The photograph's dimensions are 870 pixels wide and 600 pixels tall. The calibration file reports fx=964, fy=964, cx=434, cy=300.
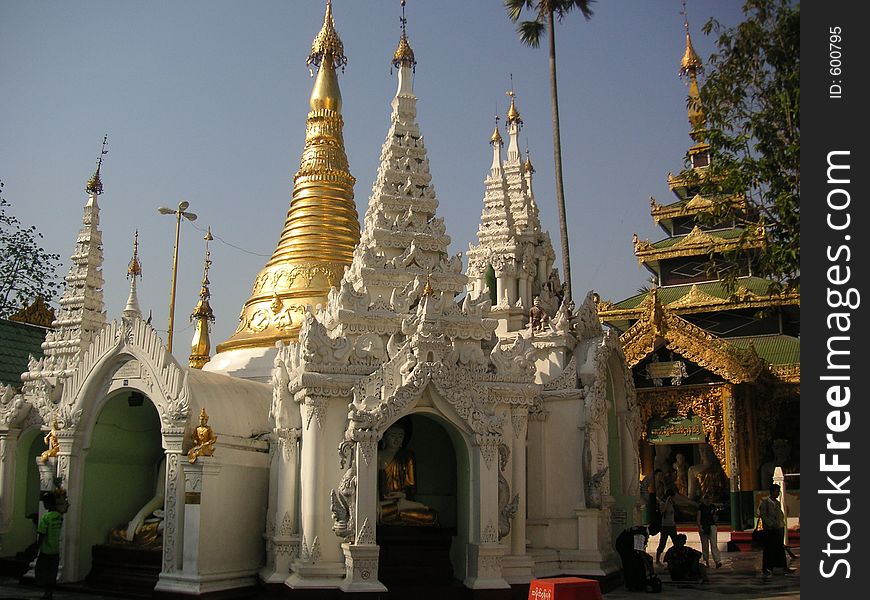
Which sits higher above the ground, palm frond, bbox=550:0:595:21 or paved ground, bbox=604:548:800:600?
palm frond, bbox=550:0:595:21

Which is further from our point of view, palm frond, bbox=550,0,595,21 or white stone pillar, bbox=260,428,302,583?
palm frond, bbox=550,0,595,21

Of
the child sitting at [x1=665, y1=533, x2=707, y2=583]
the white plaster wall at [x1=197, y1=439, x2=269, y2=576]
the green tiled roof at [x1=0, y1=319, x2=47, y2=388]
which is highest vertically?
the green tiled roof at [x1=0, y1=319, x2=47, y2=388]

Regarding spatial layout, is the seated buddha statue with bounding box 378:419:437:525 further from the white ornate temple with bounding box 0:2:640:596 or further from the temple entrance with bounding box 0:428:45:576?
the temple entrance with bounding box 0:428:45:576

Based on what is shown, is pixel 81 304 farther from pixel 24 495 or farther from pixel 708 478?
pixel 708 478

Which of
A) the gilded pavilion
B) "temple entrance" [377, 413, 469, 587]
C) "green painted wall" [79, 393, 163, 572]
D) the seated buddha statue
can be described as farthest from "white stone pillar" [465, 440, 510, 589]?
the gilded pavilion

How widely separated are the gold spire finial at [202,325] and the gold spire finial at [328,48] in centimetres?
753

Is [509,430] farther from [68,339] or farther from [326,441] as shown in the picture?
[68,339]

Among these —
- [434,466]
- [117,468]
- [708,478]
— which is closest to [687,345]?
[708,478]

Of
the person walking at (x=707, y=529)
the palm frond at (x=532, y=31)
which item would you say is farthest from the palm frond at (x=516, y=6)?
the person walking at (x=707, y=529)

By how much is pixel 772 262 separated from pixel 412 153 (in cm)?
687

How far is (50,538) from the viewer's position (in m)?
14.3

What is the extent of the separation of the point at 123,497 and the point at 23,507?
2.19m

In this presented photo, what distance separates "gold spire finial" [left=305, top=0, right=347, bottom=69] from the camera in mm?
22844

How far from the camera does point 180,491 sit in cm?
1417
